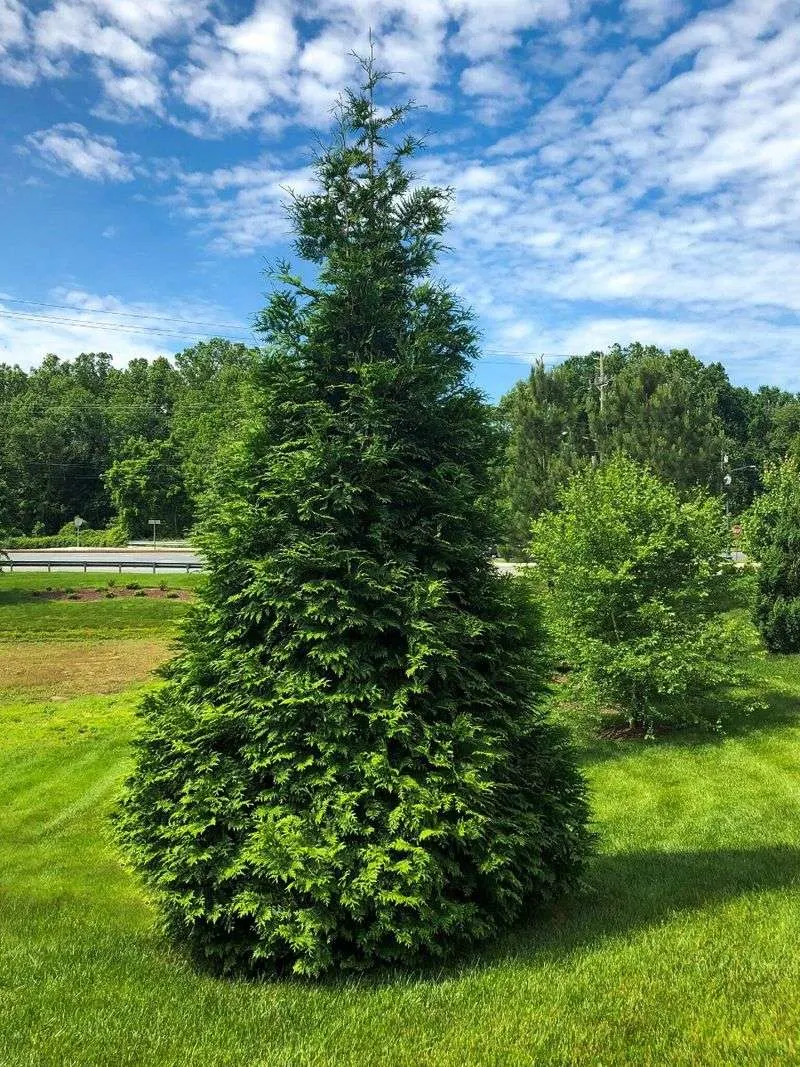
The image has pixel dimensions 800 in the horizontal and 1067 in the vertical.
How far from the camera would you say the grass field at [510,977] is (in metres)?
3.68

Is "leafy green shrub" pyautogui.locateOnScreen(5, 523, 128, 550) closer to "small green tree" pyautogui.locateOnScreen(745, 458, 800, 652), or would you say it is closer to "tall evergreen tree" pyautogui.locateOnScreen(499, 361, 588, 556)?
"tall evergreen tree" pyautogui.locateOnScreen(499, 361, 588, 556)

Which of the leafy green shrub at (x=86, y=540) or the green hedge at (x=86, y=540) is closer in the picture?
the leafy green shrub at (x=86, y=540)

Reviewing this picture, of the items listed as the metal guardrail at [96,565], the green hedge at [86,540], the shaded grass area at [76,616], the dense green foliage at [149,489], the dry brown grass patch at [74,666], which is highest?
the dense green foliage at [149,489]

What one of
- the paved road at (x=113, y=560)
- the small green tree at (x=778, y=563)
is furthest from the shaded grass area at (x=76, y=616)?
→ the small green tree at (x=778, y=563)

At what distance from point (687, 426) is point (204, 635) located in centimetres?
2531

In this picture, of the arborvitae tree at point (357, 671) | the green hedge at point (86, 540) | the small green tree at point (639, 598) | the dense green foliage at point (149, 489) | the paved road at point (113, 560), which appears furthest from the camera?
the dense green foliage at point (149, 489)

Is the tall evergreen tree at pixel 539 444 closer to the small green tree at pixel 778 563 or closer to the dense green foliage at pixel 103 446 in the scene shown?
the small green tree at pixel 778 563

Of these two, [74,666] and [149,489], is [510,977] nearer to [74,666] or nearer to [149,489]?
[74,666]

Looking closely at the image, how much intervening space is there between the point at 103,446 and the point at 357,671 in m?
73.1

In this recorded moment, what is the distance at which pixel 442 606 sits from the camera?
212 inches

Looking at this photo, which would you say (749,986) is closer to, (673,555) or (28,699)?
(673,555)

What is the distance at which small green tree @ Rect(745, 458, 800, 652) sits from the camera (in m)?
18.5

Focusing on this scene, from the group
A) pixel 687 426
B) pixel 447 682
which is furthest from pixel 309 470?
pixel 687 426

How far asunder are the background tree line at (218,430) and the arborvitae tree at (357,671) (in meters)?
0.76
